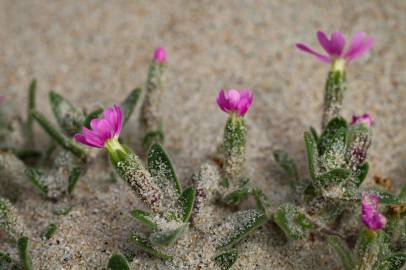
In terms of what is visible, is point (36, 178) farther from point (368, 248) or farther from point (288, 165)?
point (368, 248)

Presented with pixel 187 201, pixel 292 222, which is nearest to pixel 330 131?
pixel 292 222

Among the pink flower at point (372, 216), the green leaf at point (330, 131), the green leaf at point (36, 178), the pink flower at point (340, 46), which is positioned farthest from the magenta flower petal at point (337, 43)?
the green leaf at point (36, 178)

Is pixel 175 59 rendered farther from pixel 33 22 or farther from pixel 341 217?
pixel 341 217

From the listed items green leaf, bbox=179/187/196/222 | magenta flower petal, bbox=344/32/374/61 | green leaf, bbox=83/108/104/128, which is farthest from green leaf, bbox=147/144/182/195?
magenta flower petal, bbox=344/32/374/61

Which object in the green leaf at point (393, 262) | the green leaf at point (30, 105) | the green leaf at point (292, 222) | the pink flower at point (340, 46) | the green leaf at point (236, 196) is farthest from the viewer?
the green leaf at point (30, 105)

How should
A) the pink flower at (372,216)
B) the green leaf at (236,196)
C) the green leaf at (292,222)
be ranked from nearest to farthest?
the pink flower at (372,216)
the green leaf at (292,222)
the green leaf at (236,196)

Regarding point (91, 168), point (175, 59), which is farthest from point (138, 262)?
point (175, 59)

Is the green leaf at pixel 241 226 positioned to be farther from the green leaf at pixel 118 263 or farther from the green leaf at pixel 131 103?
the green leaf at pixel 131 103

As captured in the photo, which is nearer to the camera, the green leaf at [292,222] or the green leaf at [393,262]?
the green leaf at [393,262]
